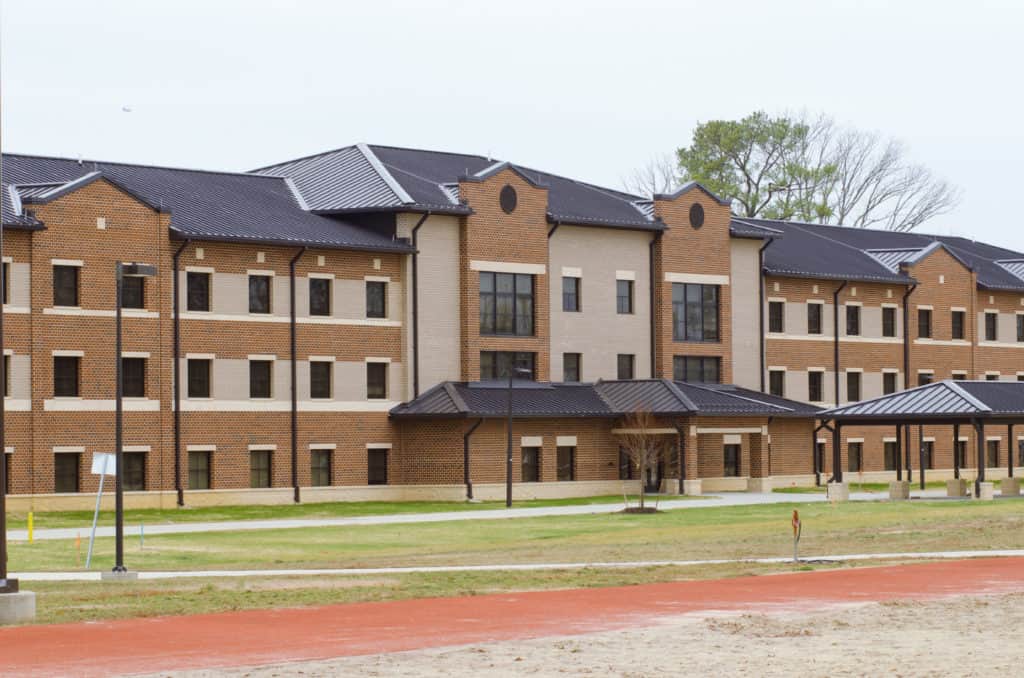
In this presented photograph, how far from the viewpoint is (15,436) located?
56094 millimetres

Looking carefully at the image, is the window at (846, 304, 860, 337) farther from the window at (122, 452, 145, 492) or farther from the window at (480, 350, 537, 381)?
the window at (122, 452, 145, 492)

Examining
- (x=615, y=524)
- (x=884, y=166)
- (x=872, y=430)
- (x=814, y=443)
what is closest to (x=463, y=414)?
(x=615, y=524)

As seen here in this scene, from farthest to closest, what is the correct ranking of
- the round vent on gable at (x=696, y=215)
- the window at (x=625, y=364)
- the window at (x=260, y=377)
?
1. the round vent on gable at (x=696, y=215)
2. the window at (x=625, y=364)
3. the window at (x=260, y=377)

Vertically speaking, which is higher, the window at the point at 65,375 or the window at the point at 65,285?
the window at the point at 65,285

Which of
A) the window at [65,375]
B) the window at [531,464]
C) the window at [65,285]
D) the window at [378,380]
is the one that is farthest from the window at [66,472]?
the window at [531,464]

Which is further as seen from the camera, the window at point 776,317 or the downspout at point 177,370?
the window at point 776,317

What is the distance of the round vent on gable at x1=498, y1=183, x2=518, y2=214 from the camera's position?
67812mm

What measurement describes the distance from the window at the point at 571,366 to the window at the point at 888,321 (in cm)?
1873

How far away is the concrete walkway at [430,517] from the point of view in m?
48.2

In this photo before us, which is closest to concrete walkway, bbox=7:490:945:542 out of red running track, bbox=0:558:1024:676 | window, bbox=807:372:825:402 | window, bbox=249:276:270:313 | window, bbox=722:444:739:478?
window, bbox=722:444:739:478

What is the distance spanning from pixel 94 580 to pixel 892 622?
50.5 ft

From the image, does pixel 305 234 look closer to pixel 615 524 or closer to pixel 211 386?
pixel 211 386

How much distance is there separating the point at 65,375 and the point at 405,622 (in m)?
36.1

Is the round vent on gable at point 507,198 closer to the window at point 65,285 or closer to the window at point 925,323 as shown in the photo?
the window at point 65,285
